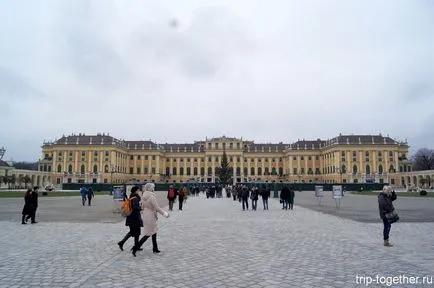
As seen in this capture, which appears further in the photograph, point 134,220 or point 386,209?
point 386,209

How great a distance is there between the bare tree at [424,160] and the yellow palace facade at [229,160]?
5.34 meters

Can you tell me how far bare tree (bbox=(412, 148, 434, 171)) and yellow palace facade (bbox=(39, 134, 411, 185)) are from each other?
5343mm

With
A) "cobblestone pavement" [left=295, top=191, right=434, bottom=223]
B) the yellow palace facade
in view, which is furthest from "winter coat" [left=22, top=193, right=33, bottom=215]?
the yellow palace facade

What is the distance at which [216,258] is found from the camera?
28.4ft

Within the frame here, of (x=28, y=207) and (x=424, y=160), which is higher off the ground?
(x=424, y=160)

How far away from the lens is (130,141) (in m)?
133

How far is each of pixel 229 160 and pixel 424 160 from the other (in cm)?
5867

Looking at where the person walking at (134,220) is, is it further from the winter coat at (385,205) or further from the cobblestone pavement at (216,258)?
the winter coat at (385,205)

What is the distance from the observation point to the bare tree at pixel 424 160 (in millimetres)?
105456

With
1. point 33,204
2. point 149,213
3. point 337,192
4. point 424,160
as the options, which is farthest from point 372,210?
point 424,160

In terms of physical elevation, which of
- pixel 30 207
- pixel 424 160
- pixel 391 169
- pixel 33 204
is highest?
pixel 424 160

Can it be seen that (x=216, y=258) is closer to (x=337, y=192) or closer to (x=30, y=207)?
(x=30, y=207)

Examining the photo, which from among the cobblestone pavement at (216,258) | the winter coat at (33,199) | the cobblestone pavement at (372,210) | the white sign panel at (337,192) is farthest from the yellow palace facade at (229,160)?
the cobblestone pavement at (216,258)

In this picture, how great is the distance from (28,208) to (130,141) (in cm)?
11968
